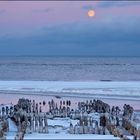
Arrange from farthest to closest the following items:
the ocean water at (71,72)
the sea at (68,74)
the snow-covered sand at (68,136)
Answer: the ocean water at (71,72), the sea at (68,74), the snow-covered sand at (68,136)

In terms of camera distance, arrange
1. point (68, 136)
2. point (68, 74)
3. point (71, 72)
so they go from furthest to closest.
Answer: point (71, 72) → point (68, 74) → point (68, 136)

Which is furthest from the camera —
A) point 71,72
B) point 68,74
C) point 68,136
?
point 71,72

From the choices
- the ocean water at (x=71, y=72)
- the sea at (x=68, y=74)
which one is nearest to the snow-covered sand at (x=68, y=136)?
the sea at (x=68, y=74)

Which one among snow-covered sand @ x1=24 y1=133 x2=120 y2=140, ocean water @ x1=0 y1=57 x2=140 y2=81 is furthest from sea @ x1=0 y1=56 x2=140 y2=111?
snow-covered sand @ x1=24 y1=133 x2=120 y2=140

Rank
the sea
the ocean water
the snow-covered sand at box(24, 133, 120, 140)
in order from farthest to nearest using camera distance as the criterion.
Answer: the ocean water → the sea → the snow-covered sand at box(24, 133, 120, 140)

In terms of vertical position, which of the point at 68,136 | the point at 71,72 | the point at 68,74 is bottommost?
the point at 68,136

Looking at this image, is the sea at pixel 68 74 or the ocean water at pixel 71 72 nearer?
the sea at pixel 68 74

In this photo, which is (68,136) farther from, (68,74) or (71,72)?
(71,72)

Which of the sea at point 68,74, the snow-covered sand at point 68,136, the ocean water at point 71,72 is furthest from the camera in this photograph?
the ocean water at point 71,72

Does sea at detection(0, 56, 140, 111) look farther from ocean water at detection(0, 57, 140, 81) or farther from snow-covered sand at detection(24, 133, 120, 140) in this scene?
snow-covered sand at detection(24, 133, 120, 140)

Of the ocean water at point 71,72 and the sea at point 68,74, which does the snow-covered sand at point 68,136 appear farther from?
the ocean water at point 71,72

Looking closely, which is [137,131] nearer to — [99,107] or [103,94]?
[99,107]

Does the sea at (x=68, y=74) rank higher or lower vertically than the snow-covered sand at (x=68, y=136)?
higher

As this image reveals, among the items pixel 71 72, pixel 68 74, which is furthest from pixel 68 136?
pixel 71 72
